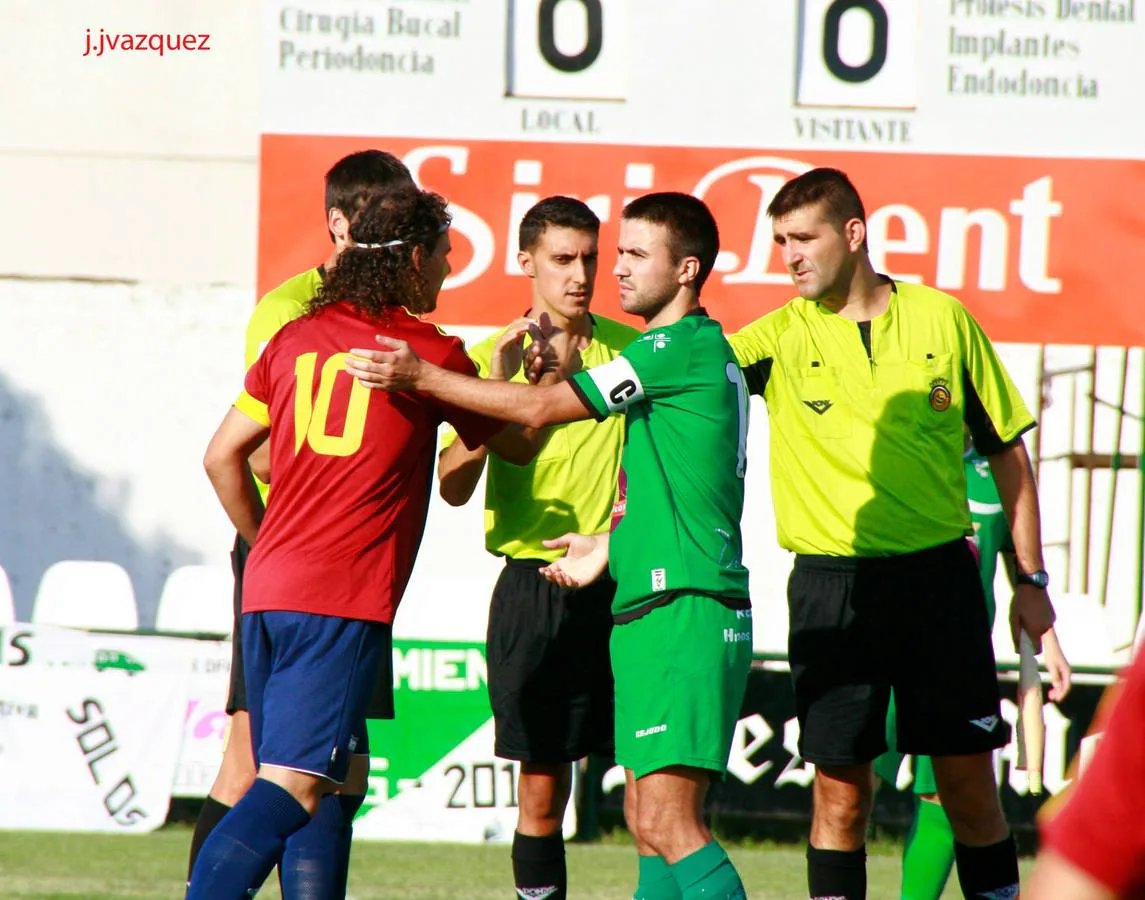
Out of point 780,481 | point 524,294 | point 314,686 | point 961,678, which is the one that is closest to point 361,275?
point 314,686

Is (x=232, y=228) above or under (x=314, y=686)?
above

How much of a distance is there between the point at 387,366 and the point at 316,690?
695mm

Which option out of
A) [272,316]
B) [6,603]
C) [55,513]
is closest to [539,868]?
[272,316]

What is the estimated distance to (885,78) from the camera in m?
7.33

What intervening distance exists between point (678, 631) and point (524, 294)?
3944 millimetres

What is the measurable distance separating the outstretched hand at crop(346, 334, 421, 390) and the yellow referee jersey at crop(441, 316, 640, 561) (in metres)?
1.09

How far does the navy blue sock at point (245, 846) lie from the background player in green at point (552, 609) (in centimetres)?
123

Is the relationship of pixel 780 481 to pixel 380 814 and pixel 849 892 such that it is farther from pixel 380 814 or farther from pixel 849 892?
pixel 380 814

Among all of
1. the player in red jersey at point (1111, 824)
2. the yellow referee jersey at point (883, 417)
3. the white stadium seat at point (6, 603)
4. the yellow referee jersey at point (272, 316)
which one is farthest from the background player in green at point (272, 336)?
the white stadium seat at point (6, 603)

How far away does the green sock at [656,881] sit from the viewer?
369 cm

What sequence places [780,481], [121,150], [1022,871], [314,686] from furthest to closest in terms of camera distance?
[121,150] < [1022,871] < [780,481] < [314,686]

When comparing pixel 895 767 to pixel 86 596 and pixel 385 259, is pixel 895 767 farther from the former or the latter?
pixel 86 596

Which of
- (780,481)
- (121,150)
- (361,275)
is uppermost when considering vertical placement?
(121,150)

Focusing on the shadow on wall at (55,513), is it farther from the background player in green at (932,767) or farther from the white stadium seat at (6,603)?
the background player in green at (932,767)
